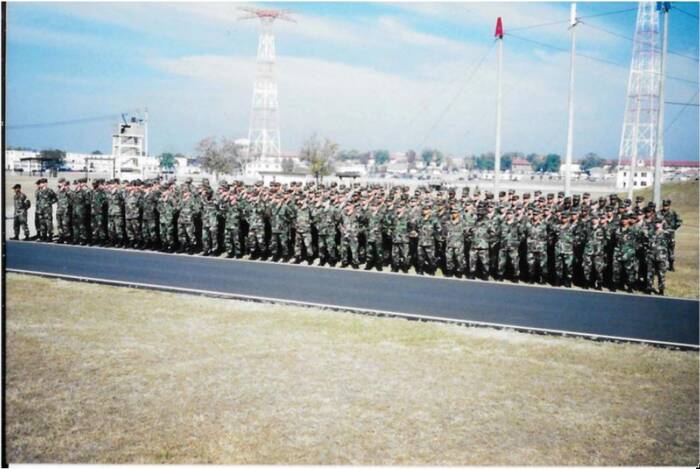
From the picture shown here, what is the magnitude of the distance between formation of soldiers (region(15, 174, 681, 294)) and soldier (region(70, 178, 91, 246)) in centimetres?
3

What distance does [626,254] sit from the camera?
1272 centimetres

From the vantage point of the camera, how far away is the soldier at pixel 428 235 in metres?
14.0

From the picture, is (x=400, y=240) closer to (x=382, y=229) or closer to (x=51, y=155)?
(x=382, y=229)

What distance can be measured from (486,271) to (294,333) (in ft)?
21.3

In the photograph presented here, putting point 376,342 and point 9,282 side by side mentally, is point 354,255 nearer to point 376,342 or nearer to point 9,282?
point 376,342

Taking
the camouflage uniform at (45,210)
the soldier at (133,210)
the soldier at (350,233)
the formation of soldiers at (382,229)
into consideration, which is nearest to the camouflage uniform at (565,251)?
the formation of soldiers at (382,229)

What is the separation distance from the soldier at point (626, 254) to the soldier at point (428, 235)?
4.12m

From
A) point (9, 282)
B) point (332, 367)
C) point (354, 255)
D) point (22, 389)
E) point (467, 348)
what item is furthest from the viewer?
point (354, 255)

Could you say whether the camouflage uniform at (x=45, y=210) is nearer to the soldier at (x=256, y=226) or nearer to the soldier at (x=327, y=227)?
the soldier at (x=256, y=226)

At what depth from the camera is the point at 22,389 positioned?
20.8 ft

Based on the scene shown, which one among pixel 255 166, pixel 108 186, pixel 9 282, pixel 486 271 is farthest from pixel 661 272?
pixel 255 166

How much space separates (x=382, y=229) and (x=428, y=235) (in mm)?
1263

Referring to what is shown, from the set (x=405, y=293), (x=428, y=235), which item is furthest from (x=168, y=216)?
(x=405, y=293)

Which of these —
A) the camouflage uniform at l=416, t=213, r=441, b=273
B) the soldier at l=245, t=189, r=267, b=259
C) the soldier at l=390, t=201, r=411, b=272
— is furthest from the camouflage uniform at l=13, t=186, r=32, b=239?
the camouflage uniform at l=416, t=213, r=441, b=273
